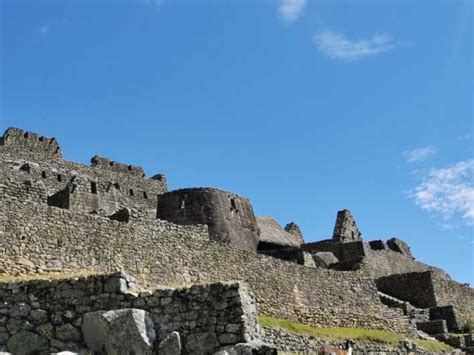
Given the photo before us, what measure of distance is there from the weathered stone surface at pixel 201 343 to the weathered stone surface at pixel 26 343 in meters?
2.25

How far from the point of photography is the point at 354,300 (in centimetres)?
2853

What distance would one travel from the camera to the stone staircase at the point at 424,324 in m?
29.0

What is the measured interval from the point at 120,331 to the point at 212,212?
60.6ft

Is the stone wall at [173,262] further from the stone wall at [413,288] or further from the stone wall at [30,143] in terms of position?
the stone wall at [30,143]

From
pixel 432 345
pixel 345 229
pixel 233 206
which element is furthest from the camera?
pixel 345 229

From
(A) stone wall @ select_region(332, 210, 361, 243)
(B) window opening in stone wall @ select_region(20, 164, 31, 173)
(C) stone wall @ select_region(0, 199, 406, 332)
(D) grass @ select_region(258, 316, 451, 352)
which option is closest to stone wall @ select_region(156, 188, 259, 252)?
(C) stone wall @ select_region(0, 199, 406, 332)

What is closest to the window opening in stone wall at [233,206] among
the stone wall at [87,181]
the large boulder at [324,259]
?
the stone wall at [87,181]

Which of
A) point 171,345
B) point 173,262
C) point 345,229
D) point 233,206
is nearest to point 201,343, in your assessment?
point 171,345

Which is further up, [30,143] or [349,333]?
[30,143]

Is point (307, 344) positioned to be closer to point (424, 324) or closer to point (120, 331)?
point (120, 331)

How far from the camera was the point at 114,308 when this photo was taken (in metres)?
10.5

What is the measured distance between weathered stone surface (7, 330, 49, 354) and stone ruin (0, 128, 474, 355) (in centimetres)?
2

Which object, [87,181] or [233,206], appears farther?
[87,181]

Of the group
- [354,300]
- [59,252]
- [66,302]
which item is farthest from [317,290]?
[66,302]
